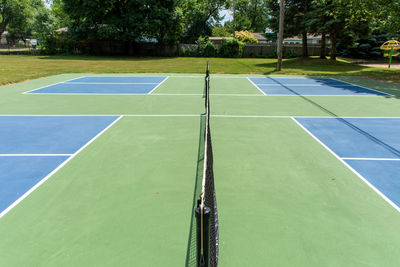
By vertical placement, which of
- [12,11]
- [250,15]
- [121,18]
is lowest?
[121,18]

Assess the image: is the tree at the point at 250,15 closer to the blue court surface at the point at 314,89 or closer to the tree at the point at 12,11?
the tree at the point at 12,11

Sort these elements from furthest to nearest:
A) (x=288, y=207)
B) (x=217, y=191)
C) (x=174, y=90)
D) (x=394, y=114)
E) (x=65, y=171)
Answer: (x=174, y=90), (x=394, y=114), (x=65, y=171), (x=217, y=191), (x=288, y=207)

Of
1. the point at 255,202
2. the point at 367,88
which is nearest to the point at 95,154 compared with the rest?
the point at 255,202

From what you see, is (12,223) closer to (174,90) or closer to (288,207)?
(288,207)

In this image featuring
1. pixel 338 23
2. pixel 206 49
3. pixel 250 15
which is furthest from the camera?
pixel 250 15

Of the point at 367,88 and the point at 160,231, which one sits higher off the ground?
the point at 367,88

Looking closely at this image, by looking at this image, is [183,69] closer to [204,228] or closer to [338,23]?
[338,23]

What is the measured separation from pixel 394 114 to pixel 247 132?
559cm

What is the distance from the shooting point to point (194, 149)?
6562mm

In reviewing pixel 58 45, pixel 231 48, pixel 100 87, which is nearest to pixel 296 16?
pixel 231 48

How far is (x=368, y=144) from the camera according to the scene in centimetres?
699

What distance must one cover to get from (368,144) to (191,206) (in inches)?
192

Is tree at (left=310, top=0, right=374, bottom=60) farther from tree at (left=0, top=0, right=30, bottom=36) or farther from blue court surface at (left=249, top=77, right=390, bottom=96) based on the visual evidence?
tree at (left=0, top=0, right=30, bottom=36)

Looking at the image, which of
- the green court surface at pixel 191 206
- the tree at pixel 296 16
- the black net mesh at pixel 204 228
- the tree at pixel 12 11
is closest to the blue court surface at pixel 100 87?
the green court surface at pixel 191 206
